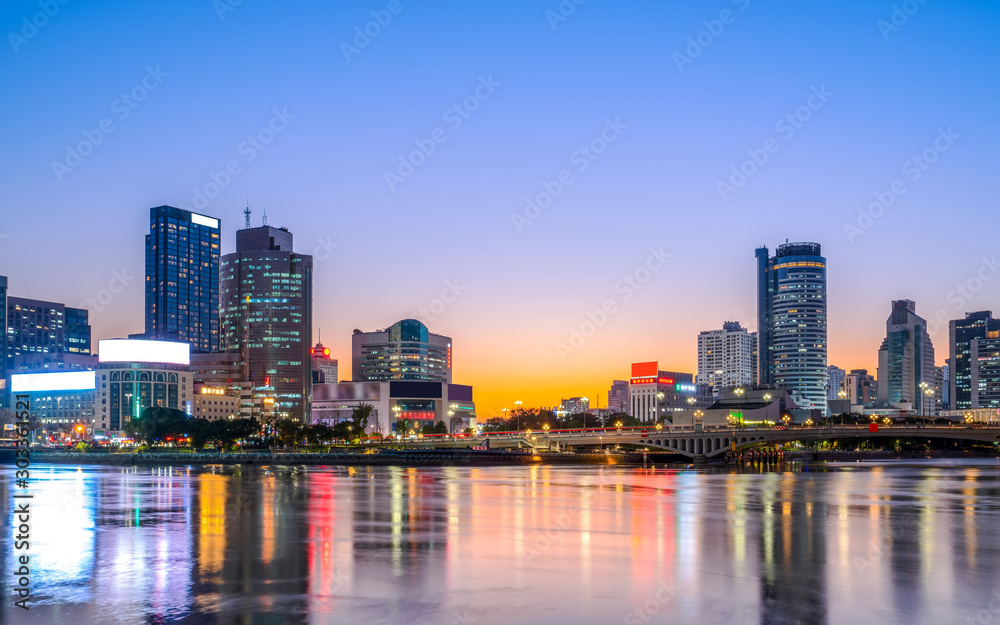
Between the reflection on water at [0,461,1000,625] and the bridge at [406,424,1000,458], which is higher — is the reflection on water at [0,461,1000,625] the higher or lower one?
the higher one

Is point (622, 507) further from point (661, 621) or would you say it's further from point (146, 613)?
point (146, 613)

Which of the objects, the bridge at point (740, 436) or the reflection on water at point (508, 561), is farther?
the bridge at point (740, 436)

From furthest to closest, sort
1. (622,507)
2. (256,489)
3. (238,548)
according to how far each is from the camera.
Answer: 1. (256,489)
2. (622,507)
3. (238,548)

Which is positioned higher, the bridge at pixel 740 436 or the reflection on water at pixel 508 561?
the reflection on water at pixel 508 561

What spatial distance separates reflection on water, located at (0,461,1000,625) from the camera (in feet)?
79.7

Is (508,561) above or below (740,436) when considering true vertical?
above

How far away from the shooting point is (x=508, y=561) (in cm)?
3312

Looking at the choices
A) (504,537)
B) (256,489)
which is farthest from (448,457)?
(504,537)

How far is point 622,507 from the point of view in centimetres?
5600

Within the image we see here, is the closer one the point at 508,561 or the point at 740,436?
the point at 508,561

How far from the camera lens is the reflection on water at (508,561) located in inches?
957

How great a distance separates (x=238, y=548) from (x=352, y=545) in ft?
15.3

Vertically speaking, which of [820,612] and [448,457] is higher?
[820,612]

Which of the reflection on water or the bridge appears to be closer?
the reflection on water
